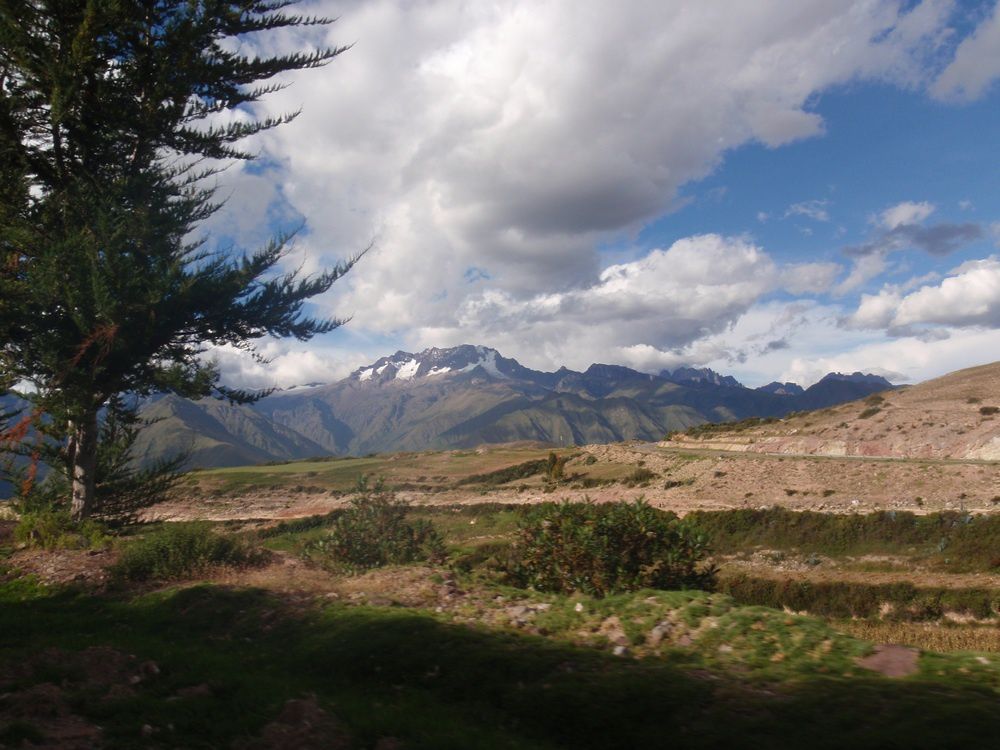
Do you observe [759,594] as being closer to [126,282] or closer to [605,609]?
[605,609]

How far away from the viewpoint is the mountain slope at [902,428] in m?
46.5

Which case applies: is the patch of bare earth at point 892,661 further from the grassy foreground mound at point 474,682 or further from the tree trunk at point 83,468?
the tree trunk at point 83,468

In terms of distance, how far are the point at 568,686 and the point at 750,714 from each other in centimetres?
215

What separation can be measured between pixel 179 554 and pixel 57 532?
12.7 feet

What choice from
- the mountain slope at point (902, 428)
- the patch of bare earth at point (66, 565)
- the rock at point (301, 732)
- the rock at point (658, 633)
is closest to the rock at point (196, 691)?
the rock at point (301, 732)

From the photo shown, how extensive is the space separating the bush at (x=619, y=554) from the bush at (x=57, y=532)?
10.9m

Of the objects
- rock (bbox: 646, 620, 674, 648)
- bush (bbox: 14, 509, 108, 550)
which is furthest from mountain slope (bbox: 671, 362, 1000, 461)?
bush (bbox: 14, 509, 108, 550)

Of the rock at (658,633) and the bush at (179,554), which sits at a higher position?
the bush at (179,554)

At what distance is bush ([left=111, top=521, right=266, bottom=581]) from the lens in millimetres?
13531

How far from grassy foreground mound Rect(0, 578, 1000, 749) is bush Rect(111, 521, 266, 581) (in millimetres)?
2469

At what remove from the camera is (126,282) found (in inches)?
539

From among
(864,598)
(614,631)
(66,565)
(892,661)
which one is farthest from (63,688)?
(864,598)

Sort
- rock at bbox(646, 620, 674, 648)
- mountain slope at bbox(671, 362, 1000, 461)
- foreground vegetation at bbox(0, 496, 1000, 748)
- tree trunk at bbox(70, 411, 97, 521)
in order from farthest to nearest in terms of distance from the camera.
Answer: mountain slope at bbox(671, 362, 1000, 461) → tree trunk at bbox(70, 411, 97, 521) → rock at bbox(646, 620, 674, 648) → foreground vegetation at bbox(0, 496, 1000, 748)

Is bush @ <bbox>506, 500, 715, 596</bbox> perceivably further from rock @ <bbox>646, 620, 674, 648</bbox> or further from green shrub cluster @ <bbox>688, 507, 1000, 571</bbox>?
green shrub cluster @ <bbox>688, 507, 1000, 571</bbox>
